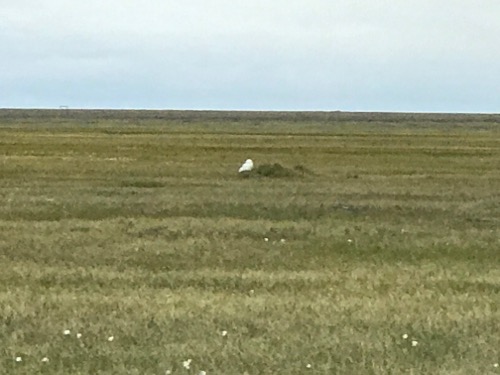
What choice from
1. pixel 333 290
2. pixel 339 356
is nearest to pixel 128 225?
pixel 333 290

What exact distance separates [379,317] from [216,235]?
6.75 m

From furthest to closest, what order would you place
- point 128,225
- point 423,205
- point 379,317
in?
point 423,205 → point 128,225 → point 379,317

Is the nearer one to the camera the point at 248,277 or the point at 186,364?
the point at 186,364

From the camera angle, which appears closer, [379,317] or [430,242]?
[379,317]

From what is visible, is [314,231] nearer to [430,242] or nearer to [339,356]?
[430,242]

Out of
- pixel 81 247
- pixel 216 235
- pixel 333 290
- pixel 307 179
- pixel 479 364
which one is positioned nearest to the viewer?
pixel 479 364

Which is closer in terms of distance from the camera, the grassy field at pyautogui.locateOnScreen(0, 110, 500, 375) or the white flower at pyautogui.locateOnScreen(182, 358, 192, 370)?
the white flower at pyautogui.locateOnScreen(182, 358, 192, 370)

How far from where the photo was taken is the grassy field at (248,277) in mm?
8008

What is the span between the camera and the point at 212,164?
36688 mm

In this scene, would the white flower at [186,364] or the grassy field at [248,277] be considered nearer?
the white flower at [186,364]

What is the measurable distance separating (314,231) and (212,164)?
20.3 m

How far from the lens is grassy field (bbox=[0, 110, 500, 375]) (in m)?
8.01

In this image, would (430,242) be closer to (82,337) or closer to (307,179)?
(82,337)

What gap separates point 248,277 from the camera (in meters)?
12.0
